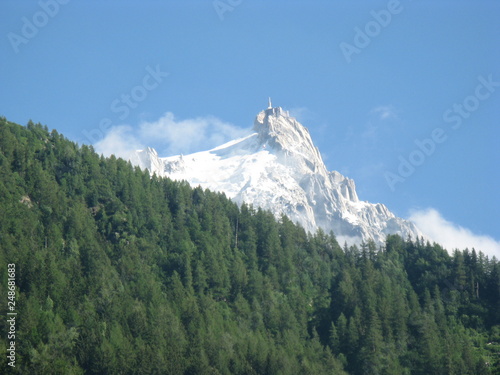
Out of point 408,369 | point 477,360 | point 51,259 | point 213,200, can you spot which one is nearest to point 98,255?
point 51,259

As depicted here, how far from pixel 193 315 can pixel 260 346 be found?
42.4ft

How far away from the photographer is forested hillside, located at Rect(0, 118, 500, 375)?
109m

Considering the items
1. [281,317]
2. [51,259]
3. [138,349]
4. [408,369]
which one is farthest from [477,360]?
[51,259]

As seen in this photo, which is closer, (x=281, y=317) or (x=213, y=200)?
(x=281, y=317)

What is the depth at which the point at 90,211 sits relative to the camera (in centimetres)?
14850

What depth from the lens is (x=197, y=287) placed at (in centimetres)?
13750

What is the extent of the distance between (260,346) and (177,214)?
1949 inches

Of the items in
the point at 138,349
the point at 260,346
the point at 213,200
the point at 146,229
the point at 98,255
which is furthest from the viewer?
the point at 213,200

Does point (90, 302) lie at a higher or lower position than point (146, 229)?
lower

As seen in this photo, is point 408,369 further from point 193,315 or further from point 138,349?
point 138,349

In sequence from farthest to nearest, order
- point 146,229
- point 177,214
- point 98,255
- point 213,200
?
1. point 213,200
2. point 177,214
3. point 146,229
4. point 98,255

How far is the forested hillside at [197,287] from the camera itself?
108625mm

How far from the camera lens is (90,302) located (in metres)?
116

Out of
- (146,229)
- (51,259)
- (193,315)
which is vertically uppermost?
(146,229)
